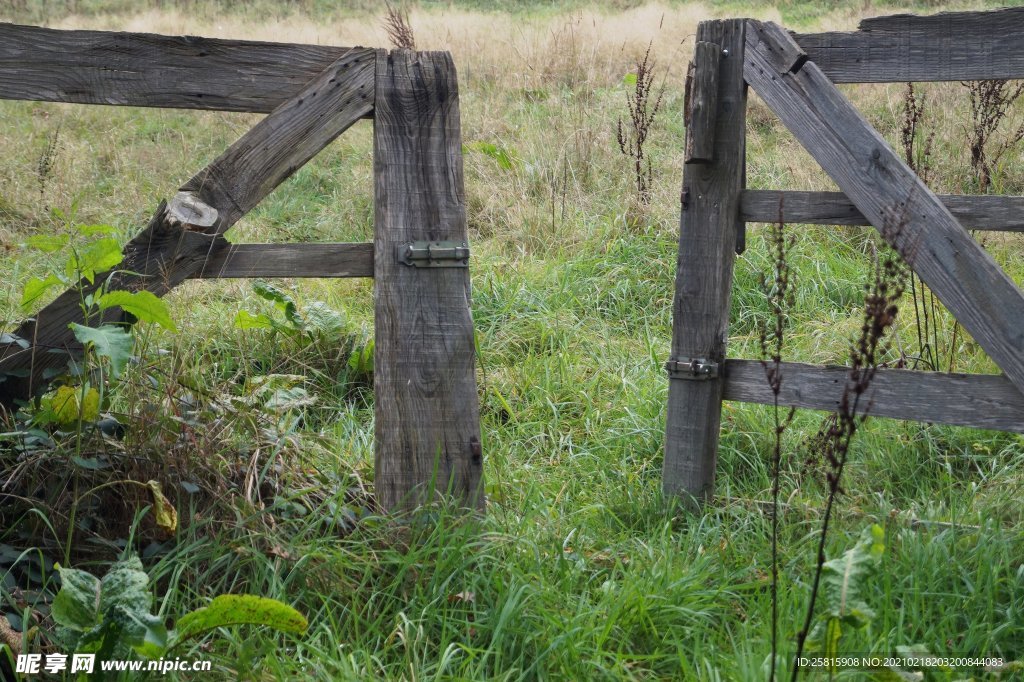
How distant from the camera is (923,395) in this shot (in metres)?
2.93

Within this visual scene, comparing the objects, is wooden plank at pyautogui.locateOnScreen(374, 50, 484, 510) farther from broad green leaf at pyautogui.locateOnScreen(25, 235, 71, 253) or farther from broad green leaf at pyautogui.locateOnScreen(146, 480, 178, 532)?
broad green leaf at pyautogui.locateOnScreen(25, 235, 71, 253)

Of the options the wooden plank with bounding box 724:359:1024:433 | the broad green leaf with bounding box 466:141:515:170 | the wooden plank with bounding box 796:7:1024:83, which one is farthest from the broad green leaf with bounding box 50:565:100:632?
the broad green leaf with bounding box 466:141:515:170

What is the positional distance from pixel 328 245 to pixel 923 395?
201 cm

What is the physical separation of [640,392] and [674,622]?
69.5 inches

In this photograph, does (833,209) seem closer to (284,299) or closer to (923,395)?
(923,395)

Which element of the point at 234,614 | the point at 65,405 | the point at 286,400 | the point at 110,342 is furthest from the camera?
the point at 286,400

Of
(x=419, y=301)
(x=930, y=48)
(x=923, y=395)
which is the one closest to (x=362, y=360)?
(x=419, y=301)

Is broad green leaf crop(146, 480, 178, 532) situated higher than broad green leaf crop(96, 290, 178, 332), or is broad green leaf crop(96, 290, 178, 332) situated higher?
broad green leaf crop(96, 290, 178, 332)

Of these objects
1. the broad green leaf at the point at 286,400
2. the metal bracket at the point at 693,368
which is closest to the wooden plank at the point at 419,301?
the broad green leaf at the point at 286,400

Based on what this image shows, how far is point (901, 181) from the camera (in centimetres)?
283

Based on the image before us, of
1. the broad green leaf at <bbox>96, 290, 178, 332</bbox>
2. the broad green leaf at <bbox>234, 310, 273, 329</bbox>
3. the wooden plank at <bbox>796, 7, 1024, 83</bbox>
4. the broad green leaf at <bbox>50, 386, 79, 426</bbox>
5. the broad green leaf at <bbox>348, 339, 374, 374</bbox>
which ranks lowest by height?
the broad green leaf at <bbox>348, 339, 374, 374</bbox>

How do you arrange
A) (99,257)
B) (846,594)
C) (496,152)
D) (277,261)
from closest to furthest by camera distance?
(846,594) → (99,257) → (277,261) → (496,152)

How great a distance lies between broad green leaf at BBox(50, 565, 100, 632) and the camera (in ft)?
6.73

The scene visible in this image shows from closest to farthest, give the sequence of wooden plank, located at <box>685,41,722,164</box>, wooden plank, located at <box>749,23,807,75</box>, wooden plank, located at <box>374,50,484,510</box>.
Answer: wooden plank, located at <box>374,50,484,510</box> → wooden plank, located at <box>749,23,807,75</box> → wooden plank, located at <box>685,41,722,164</box>
